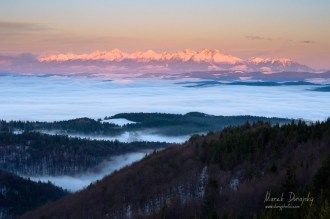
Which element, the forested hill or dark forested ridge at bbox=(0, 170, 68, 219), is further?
dark forested ridge at bbox=(0, 170, 68, 219)

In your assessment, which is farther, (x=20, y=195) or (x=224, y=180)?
(x=20, y=195)

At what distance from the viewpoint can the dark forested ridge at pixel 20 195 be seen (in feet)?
431

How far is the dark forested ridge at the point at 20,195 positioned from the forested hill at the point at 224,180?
121ft

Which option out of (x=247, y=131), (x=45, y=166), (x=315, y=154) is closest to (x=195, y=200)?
(x=315, y=154)

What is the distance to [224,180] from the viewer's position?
67.1m

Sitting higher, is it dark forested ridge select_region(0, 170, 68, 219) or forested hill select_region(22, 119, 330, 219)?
forested hill select_region(22, 119, 330, 219)

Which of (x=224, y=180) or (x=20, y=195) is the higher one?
(x=224, y=180)

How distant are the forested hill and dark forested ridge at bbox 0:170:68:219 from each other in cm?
3686

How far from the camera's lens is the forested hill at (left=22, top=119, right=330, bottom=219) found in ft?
158

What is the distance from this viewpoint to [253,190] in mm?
54000

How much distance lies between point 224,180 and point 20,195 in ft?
278

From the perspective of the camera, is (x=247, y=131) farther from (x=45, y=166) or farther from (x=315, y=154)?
(x=45, y=166)

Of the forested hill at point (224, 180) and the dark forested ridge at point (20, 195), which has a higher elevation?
the forested hill at point (224, 180)

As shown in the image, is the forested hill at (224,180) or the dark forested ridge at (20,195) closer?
the forested hill at (224,180)
